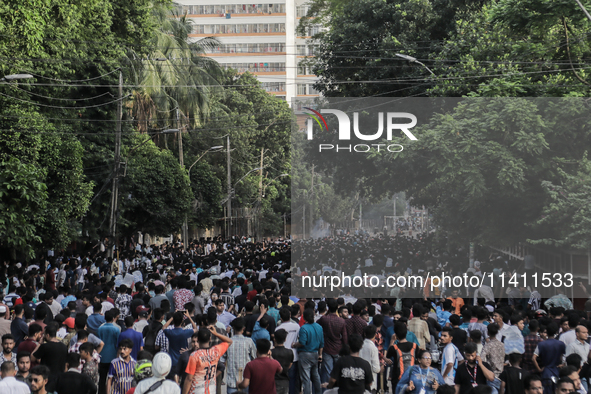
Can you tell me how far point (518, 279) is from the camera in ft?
51.2

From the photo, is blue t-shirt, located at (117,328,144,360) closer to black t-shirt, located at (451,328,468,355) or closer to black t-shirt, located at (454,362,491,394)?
black t-shirt, located at (454,362,491,394)

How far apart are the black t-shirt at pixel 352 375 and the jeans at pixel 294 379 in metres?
2.28

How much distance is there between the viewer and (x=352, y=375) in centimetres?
683

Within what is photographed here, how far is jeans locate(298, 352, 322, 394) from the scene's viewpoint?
9.04 m

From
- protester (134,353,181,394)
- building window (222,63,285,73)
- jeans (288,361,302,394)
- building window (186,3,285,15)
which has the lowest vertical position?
jeans (288,361,302,394)

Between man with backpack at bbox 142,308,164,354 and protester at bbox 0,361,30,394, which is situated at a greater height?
protester at bbox 0,361,30,394

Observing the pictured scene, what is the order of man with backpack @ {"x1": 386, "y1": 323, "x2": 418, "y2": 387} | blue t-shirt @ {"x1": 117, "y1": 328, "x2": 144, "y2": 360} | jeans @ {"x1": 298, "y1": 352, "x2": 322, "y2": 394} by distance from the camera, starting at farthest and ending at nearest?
jeans @ {"x1": 298, "y1": 352, "x2": 322, "y2": 394}, blue t-shirt @ {"x1": 117, "y1": 328, "x2": 144, "y2": 360}, man with backpack @ {"x1": 386, "y1": 323, "x2": 418, "y2": 387}

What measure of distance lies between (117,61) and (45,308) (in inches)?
765

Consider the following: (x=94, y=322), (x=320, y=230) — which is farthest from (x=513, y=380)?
(x=320, y=230)

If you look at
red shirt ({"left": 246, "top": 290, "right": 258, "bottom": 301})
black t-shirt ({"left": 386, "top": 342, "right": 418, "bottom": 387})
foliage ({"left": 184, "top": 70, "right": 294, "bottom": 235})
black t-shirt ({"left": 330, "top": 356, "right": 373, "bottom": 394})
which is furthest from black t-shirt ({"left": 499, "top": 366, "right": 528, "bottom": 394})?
foliage ({"left": 184, "top": 70, "right": 294, "bottom": 235})

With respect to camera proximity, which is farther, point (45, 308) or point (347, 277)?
point (347, 277)

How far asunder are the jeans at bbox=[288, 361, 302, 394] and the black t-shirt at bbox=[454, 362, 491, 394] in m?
2.55

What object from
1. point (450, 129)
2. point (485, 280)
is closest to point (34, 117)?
point (450, 129)

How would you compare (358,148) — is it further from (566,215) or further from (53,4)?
(53,4)
